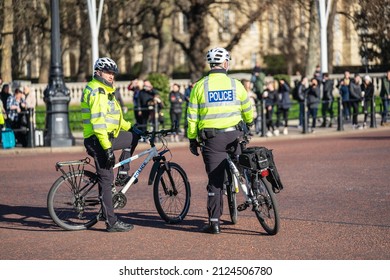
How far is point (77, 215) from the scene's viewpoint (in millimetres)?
11531

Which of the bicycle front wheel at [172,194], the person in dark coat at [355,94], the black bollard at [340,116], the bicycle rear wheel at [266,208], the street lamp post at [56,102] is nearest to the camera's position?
the bicycle rear wheel at [266,208]

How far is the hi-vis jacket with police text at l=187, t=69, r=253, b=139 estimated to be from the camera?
10.9m

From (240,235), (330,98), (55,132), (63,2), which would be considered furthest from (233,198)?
(63,2)

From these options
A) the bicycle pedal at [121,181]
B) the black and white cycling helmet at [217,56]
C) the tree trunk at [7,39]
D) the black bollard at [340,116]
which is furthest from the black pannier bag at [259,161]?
the tree trunk at [7,39]

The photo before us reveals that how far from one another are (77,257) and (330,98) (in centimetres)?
2269

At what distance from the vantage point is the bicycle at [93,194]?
1123cm

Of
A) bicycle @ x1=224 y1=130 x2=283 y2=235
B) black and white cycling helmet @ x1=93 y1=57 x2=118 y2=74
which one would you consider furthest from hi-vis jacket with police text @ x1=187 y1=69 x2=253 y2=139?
black and white cycling helmet @ x1=93 y1=57 x2=118 y2=74

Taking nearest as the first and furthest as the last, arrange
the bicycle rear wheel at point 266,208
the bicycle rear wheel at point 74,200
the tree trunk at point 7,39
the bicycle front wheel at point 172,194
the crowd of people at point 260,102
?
the bicycle rear wheel at point 266,208, the bicycle rear wheel at point 74,200, the bicycle front wheel at point 172,194, the crowd of people at point 260,102, the tree trunk at point 7,39

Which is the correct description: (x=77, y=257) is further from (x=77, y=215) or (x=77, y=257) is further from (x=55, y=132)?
(x=55, y=132)

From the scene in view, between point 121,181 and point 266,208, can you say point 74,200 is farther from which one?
point 266,208

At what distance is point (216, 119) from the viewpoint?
35.9ft

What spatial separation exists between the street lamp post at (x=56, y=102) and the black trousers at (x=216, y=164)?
15.2 meters

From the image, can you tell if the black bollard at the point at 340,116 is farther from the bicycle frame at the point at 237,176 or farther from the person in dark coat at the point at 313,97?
the bicycle frame at the point at 237,176

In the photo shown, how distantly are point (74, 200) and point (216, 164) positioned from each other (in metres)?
1.56
